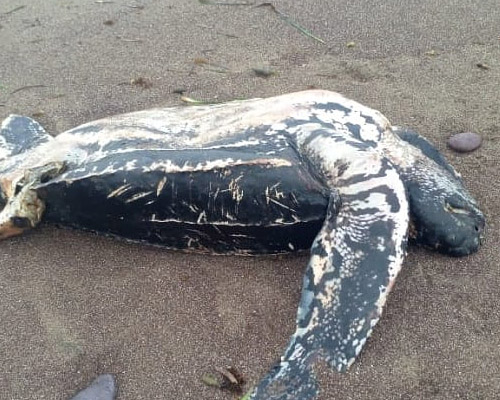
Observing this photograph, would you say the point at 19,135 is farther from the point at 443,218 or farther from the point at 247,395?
the point at 443,218

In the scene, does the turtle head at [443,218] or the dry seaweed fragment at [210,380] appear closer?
the dry seaweed fragment at [210,380]

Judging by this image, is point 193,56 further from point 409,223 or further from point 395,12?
point 409,223

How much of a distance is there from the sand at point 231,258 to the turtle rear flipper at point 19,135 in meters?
0.19

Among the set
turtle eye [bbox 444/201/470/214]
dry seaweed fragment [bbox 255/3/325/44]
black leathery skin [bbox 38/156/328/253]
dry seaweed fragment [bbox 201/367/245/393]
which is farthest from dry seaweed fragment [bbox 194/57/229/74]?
dry seaweed fragment [bbox 201/367/245/393]

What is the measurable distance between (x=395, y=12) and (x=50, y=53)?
8.23 feet

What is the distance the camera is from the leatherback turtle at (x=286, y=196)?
214 cm

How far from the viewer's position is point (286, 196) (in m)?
2.30

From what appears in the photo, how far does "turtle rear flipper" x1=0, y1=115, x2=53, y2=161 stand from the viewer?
3.20 metres

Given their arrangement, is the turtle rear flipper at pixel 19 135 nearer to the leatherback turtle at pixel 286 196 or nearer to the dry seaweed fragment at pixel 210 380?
the leatherback turtle at pixel 286 196

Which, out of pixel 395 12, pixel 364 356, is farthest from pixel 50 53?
pixel 364 356

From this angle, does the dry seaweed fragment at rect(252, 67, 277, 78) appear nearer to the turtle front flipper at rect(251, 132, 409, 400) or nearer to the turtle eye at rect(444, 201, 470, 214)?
the turtle front flipper at rect(251, 132, 409, 400)

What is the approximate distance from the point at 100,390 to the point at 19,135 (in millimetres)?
1742

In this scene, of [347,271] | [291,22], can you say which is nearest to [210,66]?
[291,22]

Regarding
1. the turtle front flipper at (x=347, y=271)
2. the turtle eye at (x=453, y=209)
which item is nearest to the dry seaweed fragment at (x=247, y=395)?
the turtle front flipper at (x=347, y=271)
